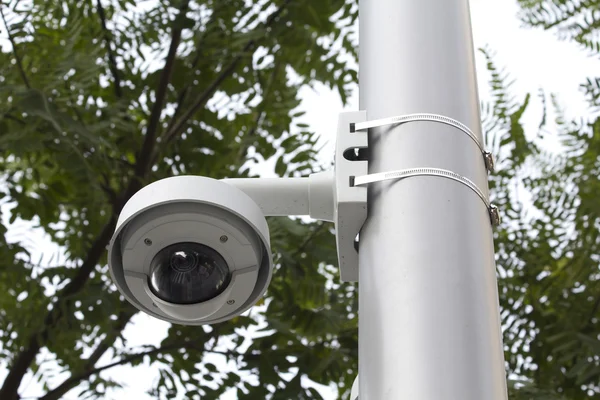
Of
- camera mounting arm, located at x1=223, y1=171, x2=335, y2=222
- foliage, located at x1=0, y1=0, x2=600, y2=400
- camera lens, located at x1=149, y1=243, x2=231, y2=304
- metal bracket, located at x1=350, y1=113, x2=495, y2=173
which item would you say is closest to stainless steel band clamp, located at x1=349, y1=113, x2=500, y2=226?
metal bracket, located at x1=350, y1=113, x2=495, y2=173

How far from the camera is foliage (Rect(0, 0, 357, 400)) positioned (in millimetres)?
3162

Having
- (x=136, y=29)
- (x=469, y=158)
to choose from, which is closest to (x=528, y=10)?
(x=136, y=29)

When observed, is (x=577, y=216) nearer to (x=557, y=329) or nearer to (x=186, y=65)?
(x=557, y=329)

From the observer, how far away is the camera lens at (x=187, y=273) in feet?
5.36

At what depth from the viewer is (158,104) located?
11.7 ft

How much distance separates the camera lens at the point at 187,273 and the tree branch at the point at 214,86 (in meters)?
1.98

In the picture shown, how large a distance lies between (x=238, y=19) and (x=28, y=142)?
3.74ft

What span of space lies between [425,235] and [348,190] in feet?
0.59

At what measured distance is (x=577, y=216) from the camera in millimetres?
3676

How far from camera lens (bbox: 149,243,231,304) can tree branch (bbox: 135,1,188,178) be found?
1.82 metres

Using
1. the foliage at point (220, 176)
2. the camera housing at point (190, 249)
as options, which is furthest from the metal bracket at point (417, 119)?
the foliage at point (220, 176)

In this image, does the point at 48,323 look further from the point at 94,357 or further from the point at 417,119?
the point at 417,119

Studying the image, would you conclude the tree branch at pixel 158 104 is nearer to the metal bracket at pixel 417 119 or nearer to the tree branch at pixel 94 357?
the tree branch at pixel 94 357

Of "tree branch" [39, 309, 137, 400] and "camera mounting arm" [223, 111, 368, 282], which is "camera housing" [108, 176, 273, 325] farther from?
"tree branch" [39, 309, 137, 400]
